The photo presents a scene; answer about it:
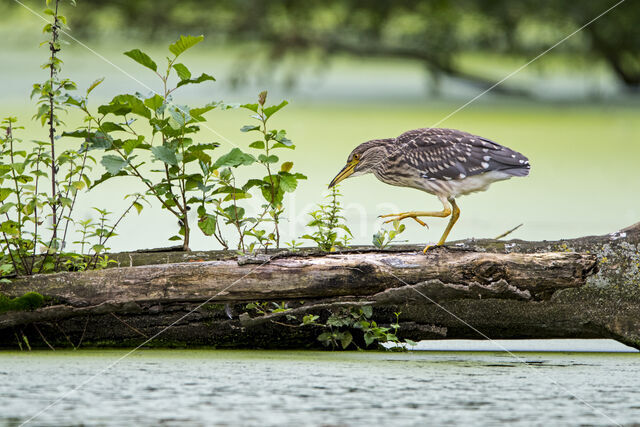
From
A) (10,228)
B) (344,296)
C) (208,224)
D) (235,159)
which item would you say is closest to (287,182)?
(235,159)

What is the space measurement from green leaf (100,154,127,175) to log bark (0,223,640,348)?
1.06ft

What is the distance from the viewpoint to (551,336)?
2883 millimetres

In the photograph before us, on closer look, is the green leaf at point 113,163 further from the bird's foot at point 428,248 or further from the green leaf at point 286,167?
the bird's foot at point 428,248

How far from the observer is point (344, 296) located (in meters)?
2.72

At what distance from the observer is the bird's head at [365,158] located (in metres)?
3.37

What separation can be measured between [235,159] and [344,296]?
24.2 inches

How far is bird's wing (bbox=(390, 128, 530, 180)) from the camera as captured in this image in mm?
3084

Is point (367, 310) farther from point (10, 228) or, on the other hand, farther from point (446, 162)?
point (10, 228)

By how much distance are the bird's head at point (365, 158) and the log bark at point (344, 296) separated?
0.61 meters

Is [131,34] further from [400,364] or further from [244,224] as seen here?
[400,364]

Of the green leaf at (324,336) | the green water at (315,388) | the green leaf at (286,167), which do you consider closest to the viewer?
the green water at (315,388)

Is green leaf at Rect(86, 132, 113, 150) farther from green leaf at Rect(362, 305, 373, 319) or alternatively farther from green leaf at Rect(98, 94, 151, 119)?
green leaf at Rect(362, 305, 373, 319)

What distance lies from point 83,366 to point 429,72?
6443 millimetres

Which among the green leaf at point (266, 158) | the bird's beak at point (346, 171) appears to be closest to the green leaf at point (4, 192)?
the green leaf at point (266, 158)
